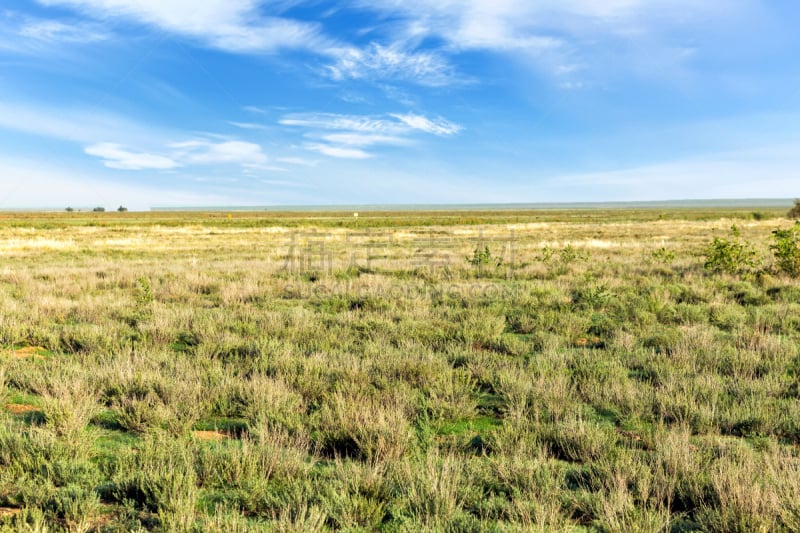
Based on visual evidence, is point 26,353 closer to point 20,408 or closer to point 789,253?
point 20,408

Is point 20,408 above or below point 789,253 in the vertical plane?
below

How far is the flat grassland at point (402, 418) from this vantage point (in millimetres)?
3447

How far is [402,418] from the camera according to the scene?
479 cm

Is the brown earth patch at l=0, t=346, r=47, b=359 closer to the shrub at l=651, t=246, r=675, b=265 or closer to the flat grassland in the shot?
the flat grassland

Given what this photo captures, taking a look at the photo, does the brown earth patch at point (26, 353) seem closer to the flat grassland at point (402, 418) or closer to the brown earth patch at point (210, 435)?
the flat grassland at point (402, 418)

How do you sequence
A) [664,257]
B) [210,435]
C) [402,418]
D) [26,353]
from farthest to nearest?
[664,257] < [26,353] < [210,435] < [402,418]

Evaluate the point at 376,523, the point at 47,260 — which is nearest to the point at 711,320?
the point at 376,523

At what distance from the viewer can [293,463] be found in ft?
13.2

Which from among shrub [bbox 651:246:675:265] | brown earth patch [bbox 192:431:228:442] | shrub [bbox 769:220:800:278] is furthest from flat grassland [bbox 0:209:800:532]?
shrub [bbox 651:246:675:265]

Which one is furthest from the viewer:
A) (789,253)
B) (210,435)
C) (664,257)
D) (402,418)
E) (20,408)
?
(664,257)

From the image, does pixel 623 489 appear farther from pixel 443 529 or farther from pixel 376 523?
pixel 376 523

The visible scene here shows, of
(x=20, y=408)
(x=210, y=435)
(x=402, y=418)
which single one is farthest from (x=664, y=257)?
(x=20, y=408)

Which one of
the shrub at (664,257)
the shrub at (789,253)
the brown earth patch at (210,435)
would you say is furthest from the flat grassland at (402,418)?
the shrub at (664,257)

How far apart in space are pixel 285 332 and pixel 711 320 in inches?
343
